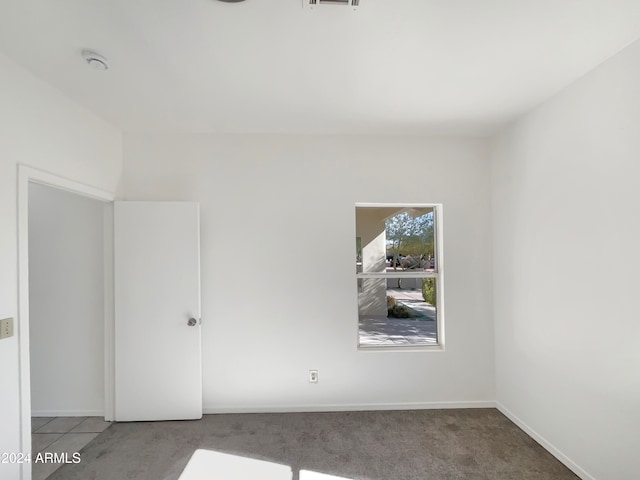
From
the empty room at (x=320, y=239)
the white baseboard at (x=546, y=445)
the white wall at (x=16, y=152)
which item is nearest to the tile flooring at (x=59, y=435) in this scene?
the empty room at (x=320, y=239)

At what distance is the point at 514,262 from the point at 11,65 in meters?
3.93

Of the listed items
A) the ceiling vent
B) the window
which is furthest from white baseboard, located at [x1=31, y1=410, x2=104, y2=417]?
the ceiling vent

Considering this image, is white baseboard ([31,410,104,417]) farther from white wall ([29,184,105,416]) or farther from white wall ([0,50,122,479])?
white wall ([0,50,122,479])

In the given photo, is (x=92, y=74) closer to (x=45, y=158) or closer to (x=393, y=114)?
(x=45, y=158)

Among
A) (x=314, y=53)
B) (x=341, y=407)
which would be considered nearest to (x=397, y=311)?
(x=341, y=407)

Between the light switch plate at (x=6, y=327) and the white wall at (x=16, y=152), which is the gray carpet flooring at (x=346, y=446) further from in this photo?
the light switch plate at (x=6, y=327)

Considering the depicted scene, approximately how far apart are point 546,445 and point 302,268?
7.92 feet

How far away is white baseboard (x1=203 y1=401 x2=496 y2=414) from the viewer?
112 inches

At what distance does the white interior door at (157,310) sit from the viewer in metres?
2.69

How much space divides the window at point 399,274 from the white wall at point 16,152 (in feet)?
8.16

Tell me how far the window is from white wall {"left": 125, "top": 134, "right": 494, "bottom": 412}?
0.46ft

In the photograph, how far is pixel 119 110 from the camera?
8.00 feet

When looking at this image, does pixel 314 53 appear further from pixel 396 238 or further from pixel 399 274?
pixel 399 274

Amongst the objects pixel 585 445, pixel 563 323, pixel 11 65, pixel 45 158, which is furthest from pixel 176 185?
pixel 585 445
